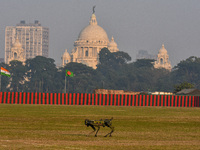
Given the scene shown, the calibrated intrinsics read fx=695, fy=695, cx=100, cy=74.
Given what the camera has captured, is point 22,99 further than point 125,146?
Yes

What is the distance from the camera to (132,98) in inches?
3551

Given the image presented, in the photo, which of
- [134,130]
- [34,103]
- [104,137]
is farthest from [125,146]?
[34,103]

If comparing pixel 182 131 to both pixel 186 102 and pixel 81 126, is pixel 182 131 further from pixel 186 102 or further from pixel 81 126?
pixel 186 102

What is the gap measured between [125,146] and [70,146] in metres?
2.11

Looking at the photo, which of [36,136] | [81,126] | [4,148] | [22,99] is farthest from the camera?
[22,99]

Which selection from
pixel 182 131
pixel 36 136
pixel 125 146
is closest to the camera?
pixel 125 146

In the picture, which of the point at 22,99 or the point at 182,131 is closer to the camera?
the point at 182,131

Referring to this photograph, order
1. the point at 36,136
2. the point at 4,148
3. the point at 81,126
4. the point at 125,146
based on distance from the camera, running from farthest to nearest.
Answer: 1. the point at 81,126
2. the point at 36,136
3. the point at 125,146
4. the point at 4,148

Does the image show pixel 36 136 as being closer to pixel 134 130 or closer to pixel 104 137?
pixel 104 137

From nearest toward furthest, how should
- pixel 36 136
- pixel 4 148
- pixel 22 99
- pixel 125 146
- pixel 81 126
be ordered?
1. pixel 4 148
2. pixel 125 146
3. pixel 36 136
4. pixel 81 126
5. pixel 22 99

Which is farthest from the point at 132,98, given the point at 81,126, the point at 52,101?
the point at 81,126

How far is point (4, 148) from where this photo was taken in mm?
24562

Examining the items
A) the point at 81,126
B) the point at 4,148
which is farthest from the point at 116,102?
the point at 4,148

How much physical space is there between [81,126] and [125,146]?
11948 millimetres
